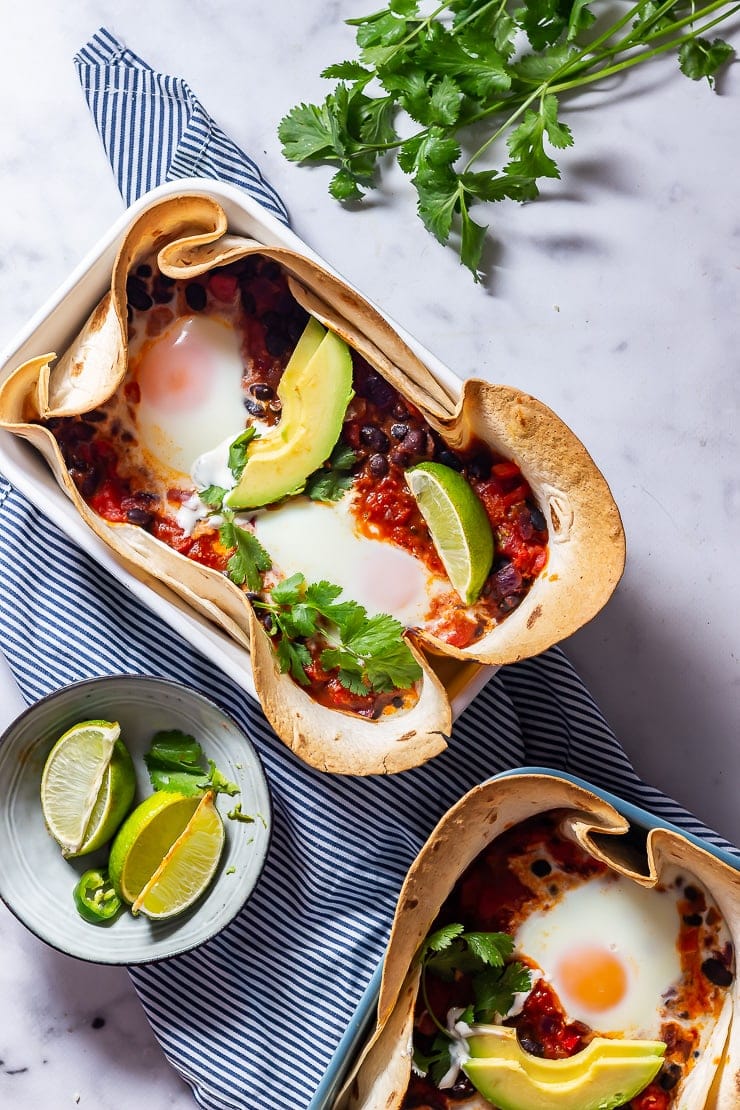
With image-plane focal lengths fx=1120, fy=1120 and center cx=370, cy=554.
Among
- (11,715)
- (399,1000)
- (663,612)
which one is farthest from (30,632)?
(663,612)

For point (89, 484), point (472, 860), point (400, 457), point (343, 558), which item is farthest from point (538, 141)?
point (472, 860)

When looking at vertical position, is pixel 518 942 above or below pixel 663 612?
below

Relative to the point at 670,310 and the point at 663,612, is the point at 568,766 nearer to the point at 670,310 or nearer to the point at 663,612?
the point at 663,612

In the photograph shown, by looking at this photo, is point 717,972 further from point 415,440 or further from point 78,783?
point 78,783

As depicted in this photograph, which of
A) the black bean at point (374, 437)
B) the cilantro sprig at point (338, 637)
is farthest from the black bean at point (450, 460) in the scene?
the cilantro sprig at point (338, 637)

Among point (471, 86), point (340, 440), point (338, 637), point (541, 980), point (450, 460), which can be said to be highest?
point (471, 86)

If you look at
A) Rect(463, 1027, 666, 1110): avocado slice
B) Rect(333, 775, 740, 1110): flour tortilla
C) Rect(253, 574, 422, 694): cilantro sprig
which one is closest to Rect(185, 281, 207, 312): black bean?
Rect(253, 574, 422, 694): cilantro sprig
